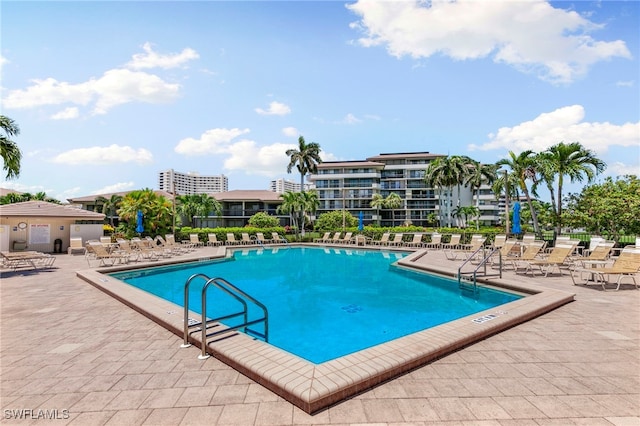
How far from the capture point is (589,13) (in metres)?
9.82

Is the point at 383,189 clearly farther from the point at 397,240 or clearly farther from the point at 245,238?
the point at 245,238

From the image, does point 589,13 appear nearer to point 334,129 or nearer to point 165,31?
point 165,31

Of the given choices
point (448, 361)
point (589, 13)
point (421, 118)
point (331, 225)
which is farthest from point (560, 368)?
point (331, 225)

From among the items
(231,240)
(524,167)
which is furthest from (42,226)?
(524,167)

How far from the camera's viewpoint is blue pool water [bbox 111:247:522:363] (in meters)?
6.44

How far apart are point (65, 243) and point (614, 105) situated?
92.2 ft

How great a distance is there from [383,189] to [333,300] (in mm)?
54288

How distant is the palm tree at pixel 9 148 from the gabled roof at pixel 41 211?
357 inches

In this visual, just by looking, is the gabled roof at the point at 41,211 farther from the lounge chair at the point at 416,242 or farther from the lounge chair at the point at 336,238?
the lounge chair at the point at 416,242

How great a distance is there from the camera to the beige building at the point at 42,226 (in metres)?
18.3

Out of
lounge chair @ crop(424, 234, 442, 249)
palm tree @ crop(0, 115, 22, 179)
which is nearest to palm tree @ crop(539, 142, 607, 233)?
lounge chair @ crop(424, 234, 442, 249)

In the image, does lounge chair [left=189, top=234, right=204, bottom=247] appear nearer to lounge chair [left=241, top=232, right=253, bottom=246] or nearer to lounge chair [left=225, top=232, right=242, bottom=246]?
lounge chair [left=225, top=232, right=242, bottom=246]

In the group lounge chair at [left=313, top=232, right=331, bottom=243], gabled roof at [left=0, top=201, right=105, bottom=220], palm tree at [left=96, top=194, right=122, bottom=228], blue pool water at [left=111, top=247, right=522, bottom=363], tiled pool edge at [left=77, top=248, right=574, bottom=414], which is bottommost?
blue pool water at [left=111, top=247, right=522, bottom=363]

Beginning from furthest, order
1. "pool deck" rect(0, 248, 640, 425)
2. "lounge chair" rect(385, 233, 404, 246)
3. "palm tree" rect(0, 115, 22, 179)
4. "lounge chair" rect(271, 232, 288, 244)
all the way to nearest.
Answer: "lounge chair" rect(271, 232, 288, 244) → "lounge chair" rect(385, 233, 404, 246) → "palm tree" rect(0, 115, 22, 179) → "pool deck" rect(0, 248, 640, 425)
